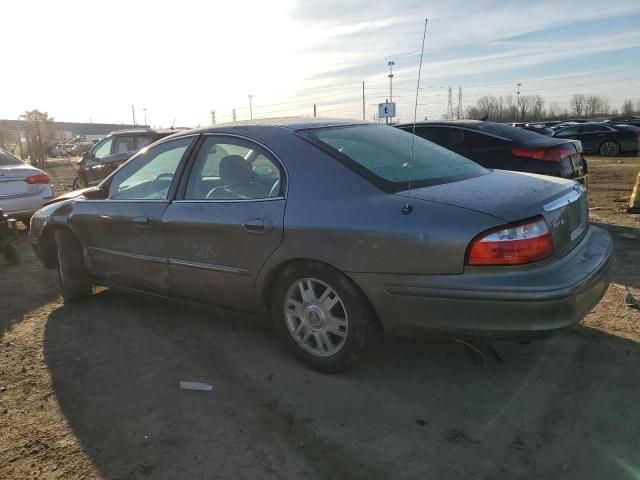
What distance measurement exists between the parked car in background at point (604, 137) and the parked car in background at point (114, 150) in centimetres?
1654

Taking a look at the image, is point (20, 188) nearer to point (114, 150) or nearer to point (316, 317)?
point (114, 150)

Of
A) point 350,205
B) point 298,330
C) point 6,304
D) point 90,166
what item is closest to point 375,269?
point 350,205

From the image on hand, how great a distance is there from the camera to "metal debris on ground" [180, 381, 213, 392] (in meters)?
3.30

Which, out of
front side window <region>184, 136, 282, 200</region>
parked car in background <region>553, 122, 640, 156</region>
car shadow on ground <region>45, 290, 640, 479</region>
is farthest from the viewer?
parked car in background <region>553, 122, 640, 156</region>

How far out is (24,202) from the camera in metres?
8.05

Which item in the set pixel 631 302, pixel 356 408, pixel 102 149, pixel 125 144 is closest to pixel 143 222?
pixel 356 408

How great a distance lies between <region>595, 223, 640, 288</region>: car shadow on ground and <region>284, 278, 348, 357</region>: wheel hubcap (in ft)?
10.1

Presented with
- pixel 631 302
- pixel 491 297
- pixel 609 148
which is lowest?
pixel 631 302

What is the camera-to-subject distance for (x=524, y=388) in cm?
315

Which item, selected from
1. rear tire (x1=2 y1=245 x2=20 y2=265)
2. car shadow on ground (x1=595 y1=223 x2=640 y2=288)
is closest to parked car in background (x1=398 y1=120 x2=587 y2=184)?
car shadow on ground (x1=595 y1=223 x2=640 y2=288)

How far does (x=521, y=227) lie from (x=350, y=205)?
929 mm

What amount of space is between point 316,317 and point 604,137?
22518mm

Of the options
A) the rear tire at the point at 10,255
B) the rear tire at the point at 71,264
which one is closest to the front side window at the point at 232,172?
the rear tire at the point at 71,264

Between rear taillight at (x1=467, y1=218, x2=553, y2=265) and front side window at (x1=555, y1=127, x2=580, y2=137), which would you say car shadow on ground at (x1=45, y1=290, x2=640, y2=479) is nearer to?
rear taillight at (x1=467, y1=218, x2=553, y2=265)
